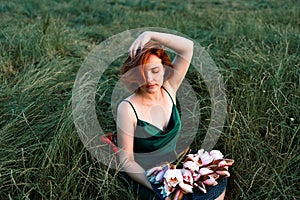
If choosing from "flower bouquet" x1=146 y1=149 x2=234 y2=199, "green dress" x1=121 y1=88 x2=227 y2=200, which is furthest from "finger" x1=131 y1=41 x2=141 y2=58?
"flower bouquet" x1=146 y1=149 x2=234 y2=199

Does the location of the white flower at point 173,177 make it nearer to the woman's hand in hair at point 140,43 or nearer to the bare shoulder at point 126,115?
the bare shoulder at point 126,115

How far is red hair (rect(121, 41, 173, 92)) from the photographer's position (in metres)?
1.54

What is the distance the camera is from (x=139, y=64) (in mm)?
1557

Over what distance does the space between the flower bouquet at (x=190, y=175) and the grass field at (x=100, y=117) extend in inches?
7.2

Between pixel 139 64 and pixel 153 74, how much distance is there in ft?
0.25

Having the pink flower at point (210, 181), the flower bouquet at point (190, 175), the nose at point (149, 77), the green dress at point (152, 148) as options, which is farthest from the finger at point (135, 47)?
the pink flower at point (210, 181)

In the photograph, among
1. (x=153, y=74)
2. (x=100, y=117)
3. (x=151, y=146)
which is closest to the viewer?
(x=153, y=74)

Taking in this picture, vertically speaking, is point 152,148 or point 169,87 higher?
point 169,87

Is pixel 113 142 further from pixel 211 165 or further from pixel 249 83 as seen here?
pixel 249 83

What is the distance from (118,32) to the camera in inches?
156

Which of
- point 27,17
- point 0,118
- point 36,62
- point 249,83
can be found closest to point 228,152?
point 249,83

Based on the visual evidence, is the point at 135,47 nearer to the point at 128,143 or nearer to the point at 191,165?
the point at 128,143

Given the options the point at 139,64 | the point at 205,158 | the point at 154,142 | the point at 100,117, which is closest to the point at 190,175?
the point at 205,158

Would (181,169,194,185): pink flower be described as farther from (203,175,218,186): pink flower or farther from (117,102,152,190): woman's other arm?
(117,102,152,190): woman's other arm
